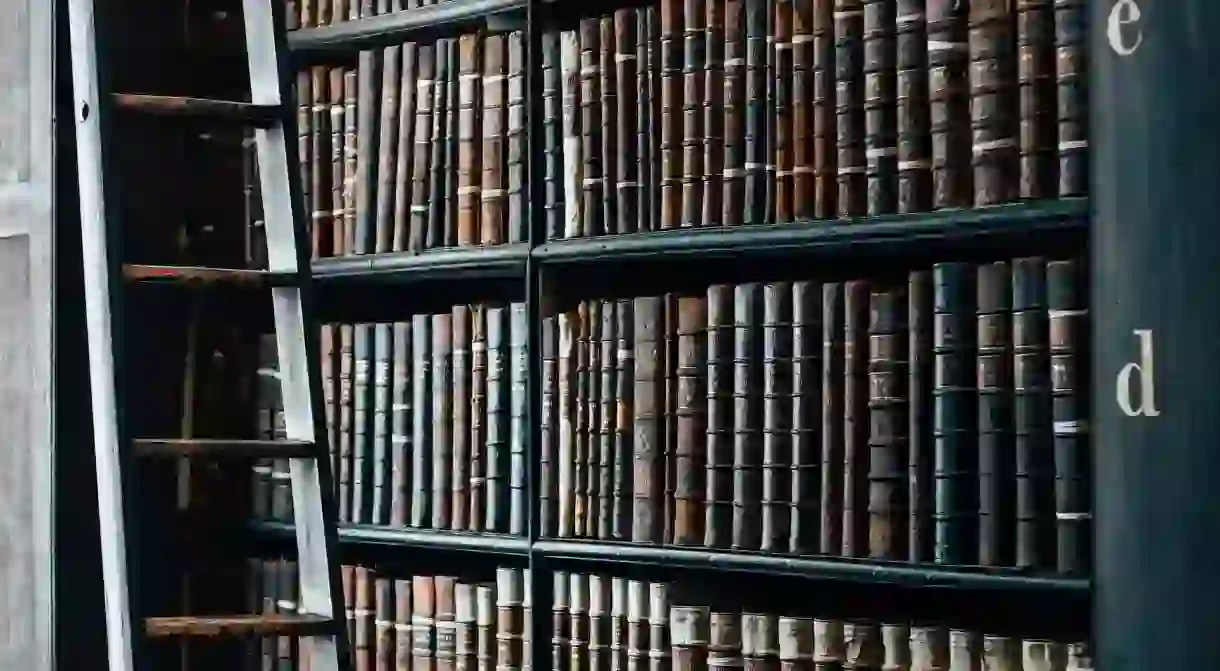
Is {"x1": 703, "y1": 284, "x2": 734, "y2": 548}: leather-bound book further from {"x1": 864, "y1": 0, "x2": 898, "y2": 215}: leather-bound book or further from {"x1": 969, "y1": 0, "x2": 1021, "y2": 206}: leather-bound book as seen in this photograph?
{"x1": 969, "y1": 0, "x2": 1021, "y2": 206}: leather-bound book

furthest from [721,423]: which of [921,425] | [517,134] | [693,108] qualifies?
[517,134]

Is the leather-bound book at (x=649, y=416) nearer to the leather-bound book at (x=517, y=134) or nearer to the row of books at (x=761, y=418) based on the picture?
the row of books at (x=761, y=418)

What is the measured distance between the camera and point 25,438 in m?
2.80

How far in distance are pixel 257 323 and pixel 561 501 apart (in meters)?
0.73

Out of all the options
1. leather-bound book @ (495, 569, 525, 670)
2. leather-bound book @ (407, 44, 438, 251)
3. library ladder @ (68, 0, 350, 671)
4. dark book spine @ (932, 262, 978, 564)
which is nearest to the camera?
library ladder @ (68, 0, 350, 671)

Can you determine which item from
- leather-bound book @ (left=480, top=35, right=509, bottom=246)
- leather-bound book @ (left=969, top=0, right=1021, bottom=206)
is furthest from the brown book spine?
leather-bound book @ (left=969, top=0, right=1021, bottom=206)

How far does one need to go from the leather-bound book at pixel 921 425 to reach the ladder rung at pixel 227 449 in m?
0.66


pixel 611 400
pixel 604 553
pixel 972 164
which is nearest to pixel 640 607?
pixel 604 553

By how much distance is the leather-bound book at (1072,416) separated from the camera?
74.5 inches

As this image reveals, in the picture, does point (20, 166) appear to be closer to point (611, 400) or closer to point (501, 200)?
point (501, 200)

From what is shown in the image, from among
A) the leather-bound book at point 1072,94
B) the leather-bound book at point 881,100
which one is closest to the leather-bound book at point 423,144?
the leather-bound book at point 881,100

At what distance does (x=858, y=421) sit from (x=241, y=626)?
72 centimetres

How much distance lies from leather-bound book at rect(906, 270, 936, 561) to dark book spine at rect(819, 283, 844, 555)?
0.09m

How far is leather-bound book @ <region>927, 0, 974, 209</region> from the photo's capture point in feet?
6.57
